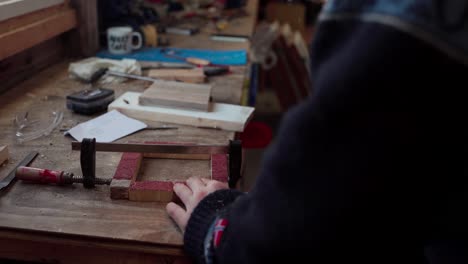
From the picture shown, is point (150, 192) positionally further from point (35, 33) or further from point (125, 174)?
point (35, 33)

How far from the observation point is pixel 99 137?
37.7 inches

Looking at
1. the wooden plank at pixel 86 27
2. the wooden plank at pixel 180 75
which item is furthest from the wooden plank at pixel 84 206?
the wooden plank at pixel 86 27

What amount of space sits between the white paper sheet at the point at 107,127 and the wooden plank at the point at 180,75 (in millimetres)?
306

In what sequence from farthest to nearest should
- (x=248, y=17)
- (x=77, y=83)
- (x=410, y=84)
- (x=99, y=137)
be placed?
(x=248, y=17), (x=77, y=83), (x=99, y=137), (x=410, y=84)

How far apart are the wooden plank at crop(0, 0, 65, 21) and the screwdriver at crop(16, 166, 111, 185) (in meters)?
0.56

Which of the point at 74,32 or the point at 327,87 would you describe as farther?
the point at 74,32

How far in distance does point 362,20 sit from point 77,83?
3.55 feet

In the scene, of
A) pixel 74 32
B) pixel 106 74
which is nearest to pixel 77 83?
pixel 106 74

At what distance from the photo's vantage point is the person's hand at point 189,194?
0.69 m

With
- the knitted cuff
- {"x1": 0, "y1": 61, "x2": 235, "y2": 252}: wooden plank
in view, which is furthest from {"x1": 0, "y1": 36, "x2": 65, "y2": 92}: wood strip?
the knitted cuff

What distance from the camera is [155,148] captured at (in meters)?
0.78

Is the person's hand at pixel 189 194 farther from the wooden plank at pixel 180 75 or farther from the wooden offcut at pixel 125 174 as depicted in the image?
the wooden plank at pixel 180 75

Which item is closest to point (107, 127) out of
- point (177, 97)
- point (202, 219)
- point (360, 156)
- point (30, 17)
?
point (177, 97)

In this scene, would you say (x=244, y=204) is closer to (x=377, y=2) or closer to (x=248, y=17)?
(x=377, y=2)
